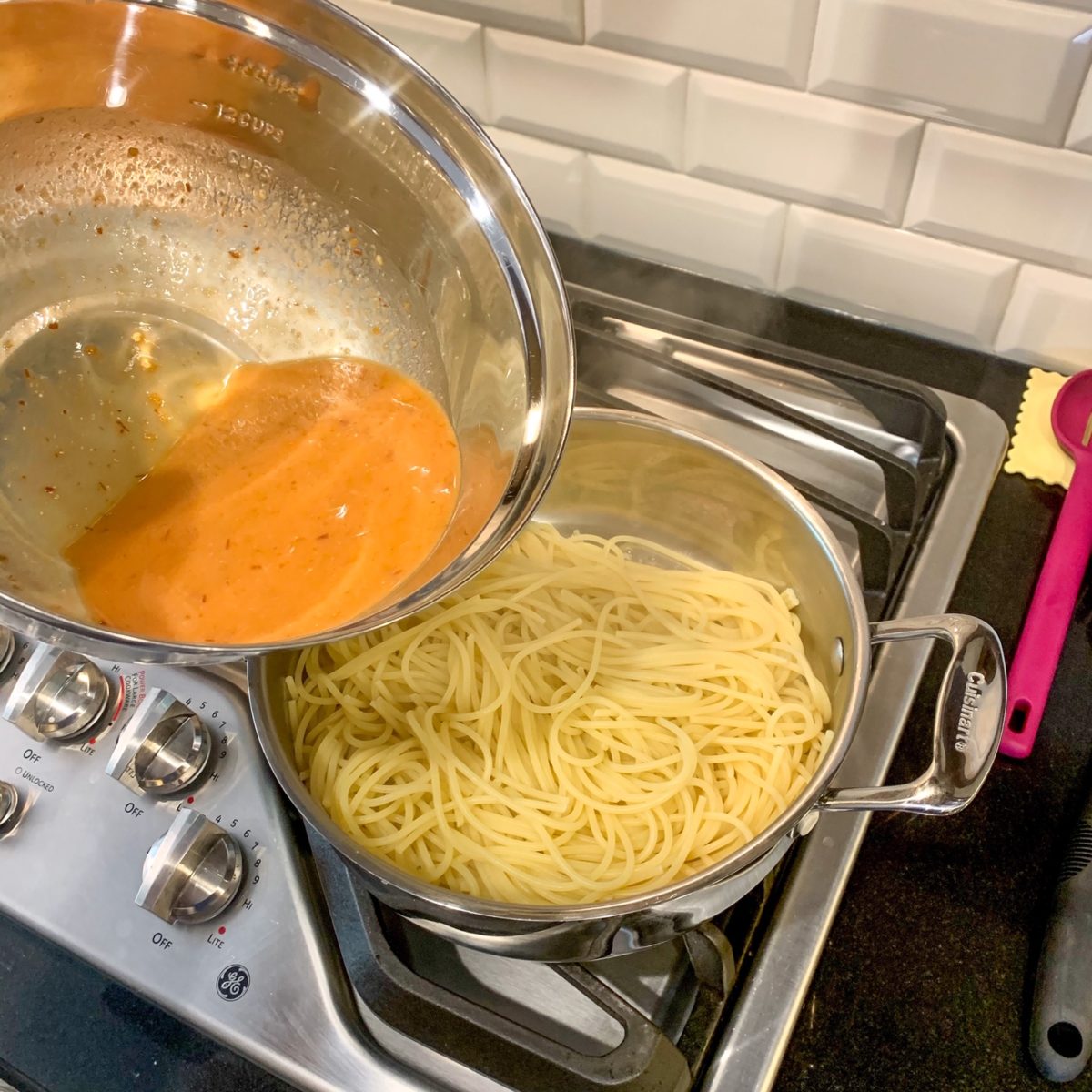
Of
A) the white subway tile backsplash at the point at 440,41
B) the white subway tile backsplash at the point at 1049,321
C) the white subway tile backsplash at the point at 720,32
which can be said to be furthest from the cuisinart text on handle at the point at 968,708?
the white subway tile backsplash at the point at 440,41

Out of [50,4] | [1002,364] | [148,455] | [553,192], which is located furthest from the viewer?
[553,192]

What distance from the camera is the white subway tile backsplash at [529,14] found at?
1.00m

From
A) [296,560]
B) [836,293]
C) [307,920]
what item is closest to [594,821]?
[307,920]

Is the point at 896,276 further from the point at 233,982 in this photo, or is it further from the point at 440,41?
the point at 233,982

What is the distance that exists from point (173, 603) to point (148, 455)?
15 cm

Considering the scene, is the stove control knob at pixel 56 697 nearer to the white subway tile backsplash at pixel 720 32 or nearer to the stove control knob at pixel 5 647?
the stove control knob at pixel 5 647

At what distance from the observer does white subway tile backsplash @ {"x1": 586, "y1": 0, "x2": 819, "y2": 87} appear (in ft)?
2.99

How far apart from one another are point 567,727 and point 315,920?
27 cm

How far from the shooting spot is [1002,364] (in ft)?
3.51

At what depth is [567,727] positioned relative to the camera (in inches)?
35.5

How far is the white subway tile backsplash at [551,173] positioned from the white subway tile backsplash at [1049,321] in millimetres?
484

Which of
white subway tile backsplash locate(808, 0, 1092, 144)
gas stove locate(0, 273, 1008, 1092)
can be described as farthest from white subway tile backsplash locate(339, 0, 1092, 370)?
gas stove locate(0, 273, 1008, 1092)

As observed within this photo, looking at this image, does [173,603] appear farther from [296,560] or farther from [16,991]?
[16,991]

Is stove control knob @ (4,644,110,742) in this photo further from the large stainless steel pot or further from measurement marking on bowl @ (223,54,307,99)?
measurement marking on bowl @ (223,54,307,99)
